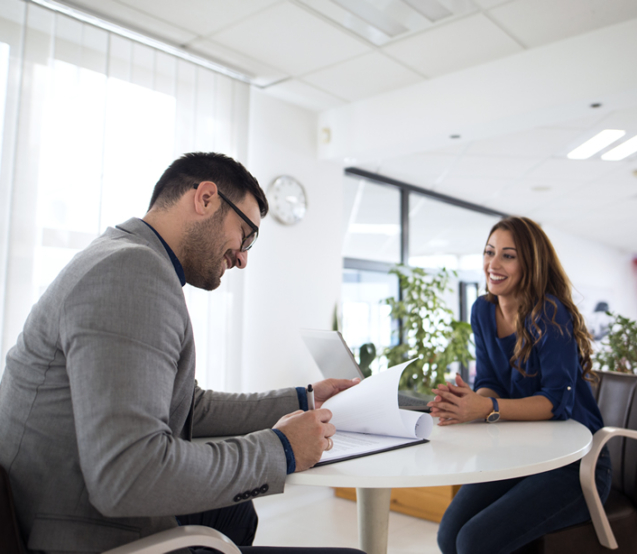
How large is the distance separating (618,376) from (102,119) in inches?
111

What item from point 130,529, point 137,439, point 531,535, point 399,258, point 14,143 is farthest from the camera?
point 399,258

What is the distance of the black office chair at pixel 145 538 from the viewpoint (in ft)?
2.78

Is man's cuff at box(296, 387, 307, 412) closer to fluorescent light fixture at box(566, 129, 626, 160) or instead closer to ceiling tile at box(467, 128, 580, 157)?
ceiling tile at box(467, 128, 580, 157)

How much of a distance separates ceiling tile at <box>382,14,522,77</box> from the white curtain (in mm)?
1308

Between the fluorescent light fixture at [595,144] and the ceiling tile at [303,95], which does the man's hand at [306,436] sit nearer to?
the ceiling tile at [303,95]

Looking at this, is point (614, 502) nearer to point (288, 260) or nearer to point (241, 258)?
Result: point (241, 258)

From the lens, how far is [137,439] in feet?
2.72

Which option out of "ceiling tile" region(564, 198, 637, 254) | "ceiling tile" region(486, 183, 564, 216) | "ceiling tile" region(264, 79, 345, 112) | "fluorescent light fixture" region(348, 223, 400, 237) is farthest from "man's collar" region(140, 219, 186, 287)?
"ceiling tile" region(564, 198, 637, 254)

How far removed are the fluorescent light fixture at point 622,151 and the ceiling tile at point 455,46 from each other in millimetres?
1922

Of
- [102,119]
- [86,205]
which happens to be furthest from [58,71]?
[86,205]

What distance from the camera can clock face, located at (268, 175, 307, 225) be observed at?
3.87 m

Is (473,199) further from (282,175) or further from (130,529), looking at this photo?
(130,529)

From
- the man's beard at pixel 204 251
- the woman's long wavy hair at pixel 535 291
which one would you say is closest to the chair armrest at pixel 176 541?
the man's beard at pixel 204 251

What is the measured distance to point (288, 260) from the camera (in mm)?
3994
